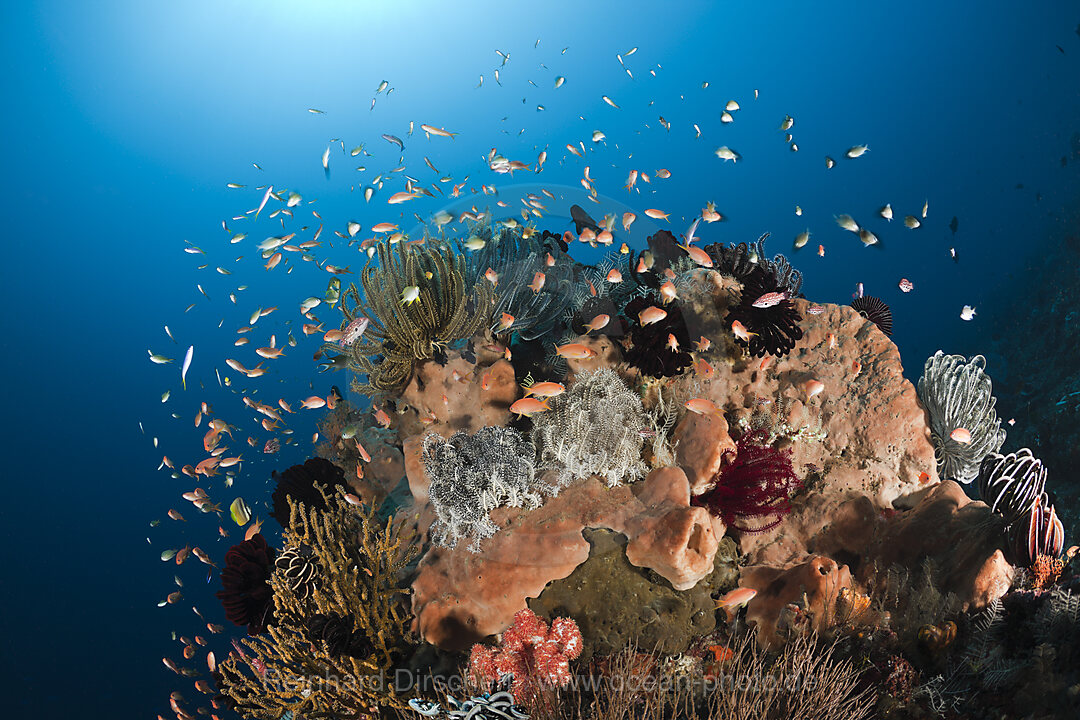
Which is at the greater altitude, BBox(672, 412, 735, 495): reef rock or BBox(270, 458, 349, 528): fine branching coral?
A: BBox(672, 412, 735, 495): reef rock

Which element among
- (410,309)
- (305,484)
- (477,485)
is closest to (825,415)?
(477,485)

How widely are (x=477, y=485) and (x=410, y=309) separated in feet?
7.53

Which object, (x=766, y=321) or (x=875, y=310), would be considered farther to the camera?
(x=875, y=310)

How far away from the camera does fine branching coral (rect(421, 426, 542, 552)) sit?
4.39 metres

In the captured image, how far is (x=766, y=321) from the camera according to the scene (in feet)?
17.1

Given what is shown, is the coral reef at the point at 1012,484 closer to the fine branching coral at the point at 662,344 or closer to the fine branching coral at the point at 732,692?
the fine branching coral at the point at 732,692

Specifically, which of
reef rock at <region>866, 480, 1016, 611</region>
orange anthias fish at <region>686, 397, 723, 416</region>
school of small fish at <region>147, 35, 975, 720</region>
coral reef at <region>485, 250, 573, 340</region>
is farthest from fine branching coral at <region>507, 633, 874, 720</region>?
coral reef at <region>485, 250, 573, 340</region>

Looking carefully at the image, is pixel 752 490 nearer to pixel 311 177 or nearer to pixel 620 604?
pixel 620 604

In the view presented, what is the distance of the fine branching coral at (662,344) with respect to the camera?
5.17 m

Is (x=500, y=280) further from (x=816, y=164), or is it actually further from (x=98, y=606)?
(x=816, y=164)

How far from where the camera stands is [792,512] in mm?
4910

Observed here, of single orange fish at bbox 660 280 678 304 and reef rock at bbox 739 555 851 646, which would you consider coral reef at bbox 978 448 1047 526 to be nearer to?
reef rock at bbox 739 555 851 646

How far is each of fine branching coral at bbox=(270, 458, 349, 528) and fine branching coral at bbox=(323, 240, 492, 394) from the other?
4.70ft

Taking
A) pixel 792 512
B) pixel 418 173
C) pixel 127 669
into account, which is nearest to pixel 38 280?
pixel 127 669
